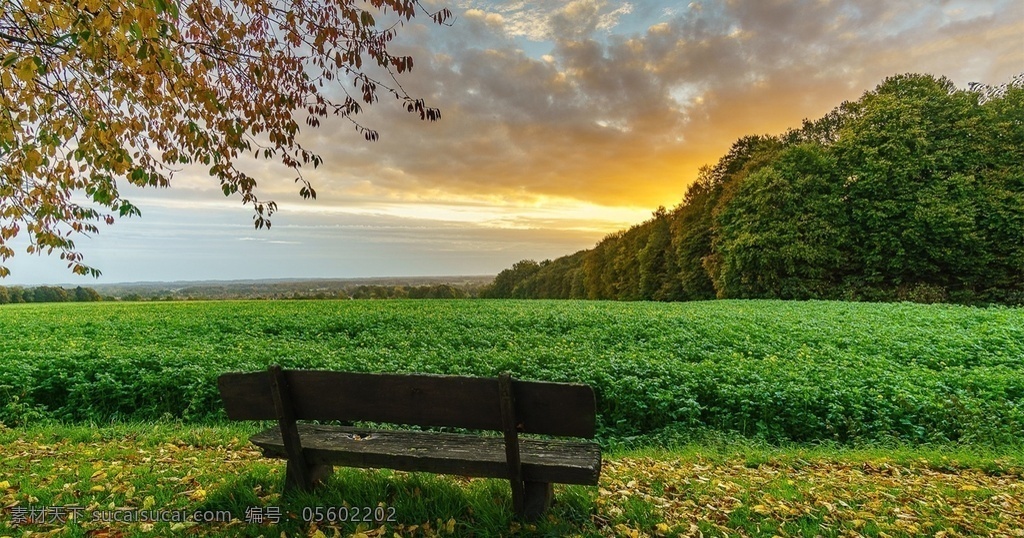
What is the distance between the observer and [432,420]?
124 inches

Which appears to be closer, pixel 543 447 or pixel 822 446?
pixel 543 447

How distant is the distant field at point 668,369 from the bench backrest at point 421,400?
149 inches

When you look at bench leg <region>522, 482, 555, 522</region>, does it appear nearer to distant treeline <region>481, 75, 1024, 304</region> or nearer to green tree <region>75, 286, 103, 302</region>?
distant treeline <region>481, 75, 1024, 304</region>

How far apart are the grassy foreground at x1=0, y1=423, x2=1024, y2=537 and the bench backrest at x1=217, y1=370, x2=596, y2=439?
78 cm

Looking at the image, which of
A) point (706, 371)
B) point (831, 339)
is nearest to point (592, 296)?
point (831, 339)

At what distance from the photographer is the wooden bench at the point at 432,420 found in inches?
116

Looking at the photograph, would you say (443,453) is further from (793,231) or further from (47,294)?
(47,294)

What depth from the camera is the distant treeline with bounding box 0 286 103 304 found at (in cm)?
4014

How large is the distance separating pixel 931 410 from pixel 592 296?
60.0m

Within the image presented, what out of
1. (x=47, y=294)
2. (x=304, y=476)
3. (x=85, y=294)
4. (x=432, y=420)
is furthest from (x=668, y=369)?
(x=85, y=294)

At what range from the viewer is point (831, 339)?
37.8 feet

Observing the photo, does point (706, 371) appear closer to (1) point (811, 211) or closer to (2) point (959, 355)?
(2) point (959, 355)

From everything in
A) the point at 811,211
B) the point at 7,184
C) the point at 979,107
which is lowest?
the point at 7,184

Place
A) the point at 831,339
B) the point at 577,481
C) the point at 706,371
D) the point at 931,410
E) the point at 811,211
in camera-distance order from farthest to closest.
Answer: the point at 811,211 < the point at 831,339 < the point at 706,371 < the point at 931,410 < the point at 577,481
